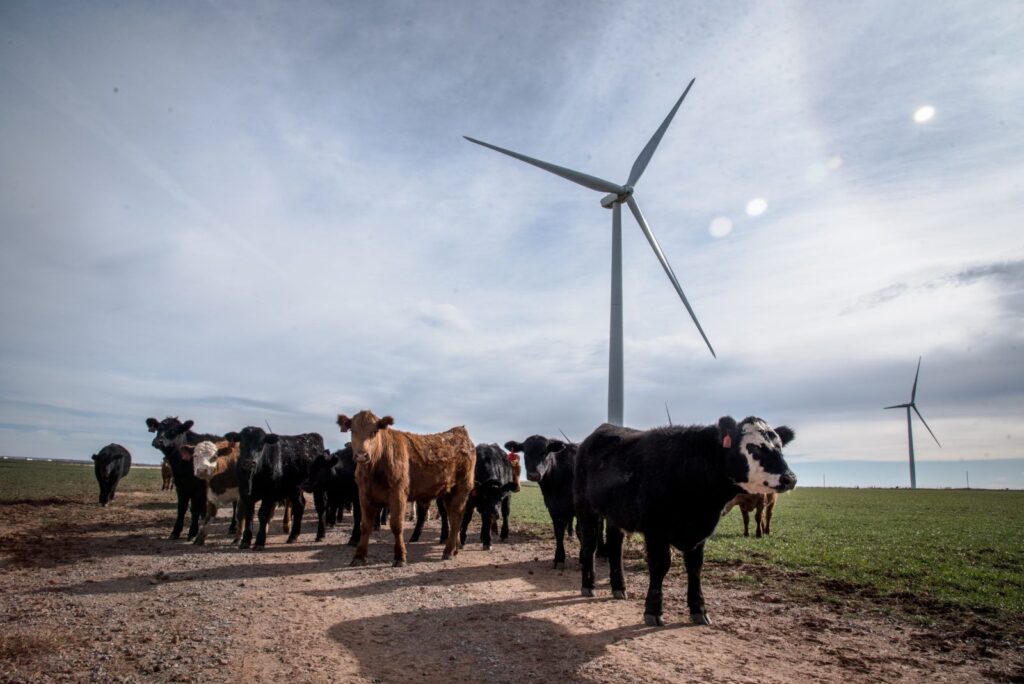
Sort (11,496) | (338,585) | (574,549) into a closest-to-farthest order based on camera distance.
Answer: (338,585) → (574,549) → (11,496)

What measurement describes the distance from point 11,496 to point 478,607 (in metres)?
25.8

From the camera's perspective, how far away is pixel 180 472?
14.9m

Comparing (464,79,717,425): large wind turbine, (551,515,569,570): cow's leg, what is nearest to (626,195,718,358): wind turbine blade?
(464,79,717,425): large wind turbine

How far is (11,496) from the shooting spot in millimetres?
24453

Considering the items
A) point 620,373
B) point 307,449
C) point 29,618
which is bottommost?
point 29,618

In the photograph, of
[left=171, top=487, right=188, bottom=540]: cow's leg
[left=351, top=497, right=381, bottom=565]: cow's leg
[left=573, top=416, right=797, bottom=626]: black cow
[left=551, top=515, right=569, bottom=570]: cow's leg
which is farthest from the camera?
[left=171, top=487, right=188, bottom=540]: cow's leg

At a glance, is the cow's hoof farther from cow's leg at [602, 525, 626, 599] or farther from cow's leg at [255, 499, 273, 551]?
cow's leg at [255, 499, 273, 551]

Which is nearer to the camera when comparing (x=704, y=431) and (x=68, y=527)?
(x=704, y=431)

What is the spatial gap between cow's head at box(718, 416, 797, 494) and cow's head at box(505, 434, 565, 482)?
5508 millimetres

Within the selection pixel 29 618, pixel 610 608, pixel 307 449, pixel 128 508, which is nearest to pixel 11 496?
pixel 128 508

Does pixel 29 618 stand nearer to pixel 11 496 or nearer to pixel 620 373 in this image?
pixel 620 373

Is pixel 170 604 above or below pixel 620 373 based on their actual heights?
below

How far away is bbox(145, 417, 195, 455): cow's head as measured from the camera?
15.8m

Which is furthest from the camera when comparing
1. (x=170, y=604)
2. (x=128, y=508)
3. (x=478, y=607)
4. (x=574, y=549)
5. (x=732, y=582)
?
(x=128, y=508)
